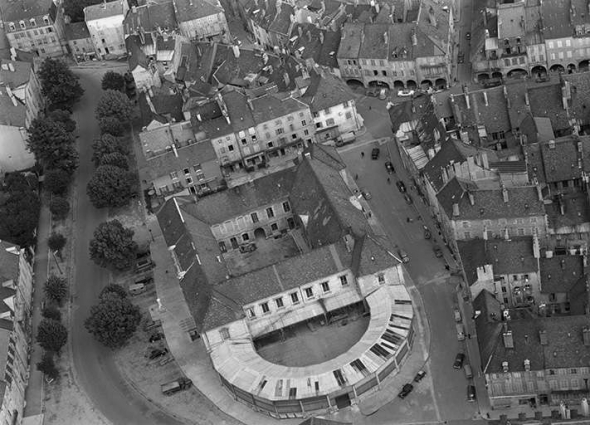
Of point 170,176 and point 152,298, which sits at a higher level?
point 170,176

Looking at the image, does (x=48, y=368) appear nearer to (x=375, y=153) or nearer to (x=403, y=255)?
(x=403, y=255)

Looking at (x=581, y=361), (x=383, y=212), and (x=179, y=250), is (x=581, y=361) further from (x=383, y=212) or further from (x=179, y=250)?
(x=179, y=250)

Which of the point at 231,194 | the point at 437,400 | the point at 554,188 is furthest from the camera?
the point at 231,194

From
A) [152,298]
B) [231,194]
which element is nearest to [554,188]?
[231,194]

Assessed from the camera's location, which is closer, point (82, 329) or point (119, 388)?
point (119, 388)

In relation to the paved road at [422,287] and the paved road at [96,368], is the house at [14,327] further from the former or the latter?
the paved road at [422,287]

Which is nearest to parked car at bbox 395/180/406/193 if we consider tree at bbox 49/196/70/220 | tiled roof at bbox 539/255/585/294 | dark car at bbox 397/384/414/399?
tiled roof at bbox 539/255/585/294
